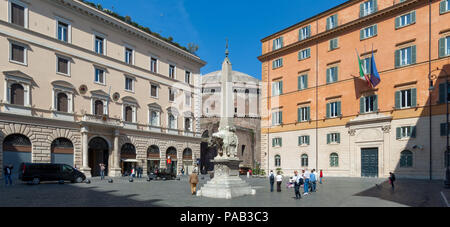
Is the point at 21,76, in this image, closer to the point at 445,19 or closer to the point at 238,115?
the point at 445,19

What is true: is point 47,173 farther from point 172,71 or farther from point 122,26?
point 172,71

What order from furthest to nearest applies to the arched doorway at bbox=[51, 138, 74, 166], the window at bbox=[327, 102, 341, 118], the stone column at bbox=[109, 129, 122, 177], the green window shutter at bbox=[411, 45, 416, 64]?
the stone column at bbox=[109, 129, 122, 177]
the window at bbox=[327, 102, 341, 118]
the arched doorway at bbox=[51, 138, 74, 166]
the green window shutter at bbox=[411, 45, 416, 64]

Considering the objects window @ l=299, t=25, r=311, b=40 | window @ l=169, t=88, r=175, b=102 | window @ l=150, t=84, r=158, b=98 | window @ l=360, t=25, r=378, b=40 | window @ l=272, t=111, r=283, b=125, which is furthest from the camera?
window @ l=169, t=88, r=175, b=102

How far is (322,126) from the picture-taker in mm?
34594

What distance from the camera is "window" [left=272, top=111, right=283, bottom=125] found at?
38875mm

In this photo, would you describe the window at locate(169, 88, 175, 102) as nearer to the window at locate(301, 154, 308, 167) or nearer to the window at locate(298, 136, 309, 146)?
the window at locate(298, 136, 309, 146)

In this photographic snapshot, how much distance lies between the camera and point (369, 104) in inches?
1217

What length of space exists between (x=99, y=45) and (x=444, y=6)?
3293 cm

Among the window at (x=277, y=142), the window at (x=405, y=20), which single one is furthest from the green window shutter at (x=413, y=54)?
the window at (x=277, y=142)

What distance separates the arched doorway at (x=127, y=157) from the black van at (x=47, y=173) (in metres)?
9.64

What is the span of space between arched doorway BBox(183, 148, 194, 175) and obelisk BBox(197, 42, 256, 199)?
27291 millimetres

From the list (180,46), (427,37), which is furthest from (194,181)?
(180,46)

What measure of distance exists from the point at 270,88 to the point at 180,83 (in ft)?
40.9

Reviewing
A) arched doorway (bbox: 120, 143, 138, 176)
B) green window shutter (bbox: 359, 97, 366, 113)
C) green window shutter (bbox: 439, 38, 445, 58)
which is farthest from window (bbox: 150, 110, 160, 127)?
green window shutter (bbox: 439, 38, 445, 58)
